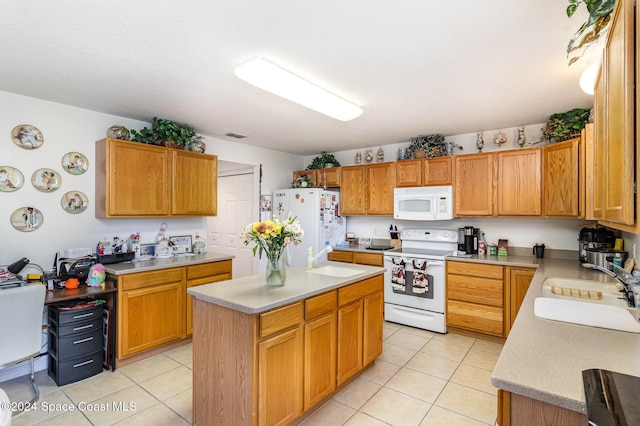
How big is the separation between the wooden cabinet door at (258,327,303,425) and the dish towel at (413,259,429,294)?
2176 mm

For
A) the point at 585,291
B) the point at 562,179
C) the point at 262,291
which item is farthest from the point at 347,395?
the point at 562,179

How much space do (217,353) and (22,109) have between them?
2818 mm

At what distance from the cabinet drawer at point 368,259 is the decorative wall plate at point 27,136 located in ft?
12.0

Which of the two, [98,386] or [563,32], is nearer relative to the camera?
[563,32]

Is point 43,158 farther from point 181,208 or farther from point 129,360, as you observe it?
point 129,360

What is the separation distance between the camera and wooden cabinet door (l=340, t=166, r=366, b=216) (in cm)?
465

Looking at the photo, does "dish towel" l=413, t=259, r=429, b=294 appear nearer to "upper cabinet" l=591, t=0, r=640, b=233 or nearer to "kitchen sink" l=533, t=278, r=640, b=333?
"kitchen sink" l=533, t=278, r=640, b=333

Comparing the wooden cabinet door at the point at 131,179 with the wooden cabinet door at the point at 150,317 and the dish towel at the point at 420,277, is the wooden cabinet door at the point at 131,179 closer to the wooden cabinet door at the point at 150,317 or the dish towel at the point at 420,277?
the wooden cabinet door at the point at 150,317

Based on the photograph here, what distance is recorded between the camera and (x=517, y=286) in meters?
3.23

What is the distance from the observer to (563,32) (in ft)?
5.82

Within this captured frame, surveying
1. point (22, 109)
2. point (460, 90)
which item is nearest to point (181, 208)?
point (22, 109)

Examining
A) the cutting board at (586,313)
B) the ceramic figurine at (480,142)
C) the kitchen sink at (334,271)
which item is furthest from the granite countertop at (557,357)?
the ceramic figurine at (480,142)

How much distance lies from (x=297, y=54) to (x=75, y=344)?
292cm

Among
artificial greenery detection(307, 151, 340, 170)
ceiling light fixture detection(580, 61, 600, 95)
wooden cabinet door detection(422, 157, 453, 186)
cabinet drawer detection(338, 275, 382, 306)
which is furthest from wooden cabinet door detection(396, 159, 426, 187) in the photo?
ceiling light fixture detection(580, 61, 600, 95)
